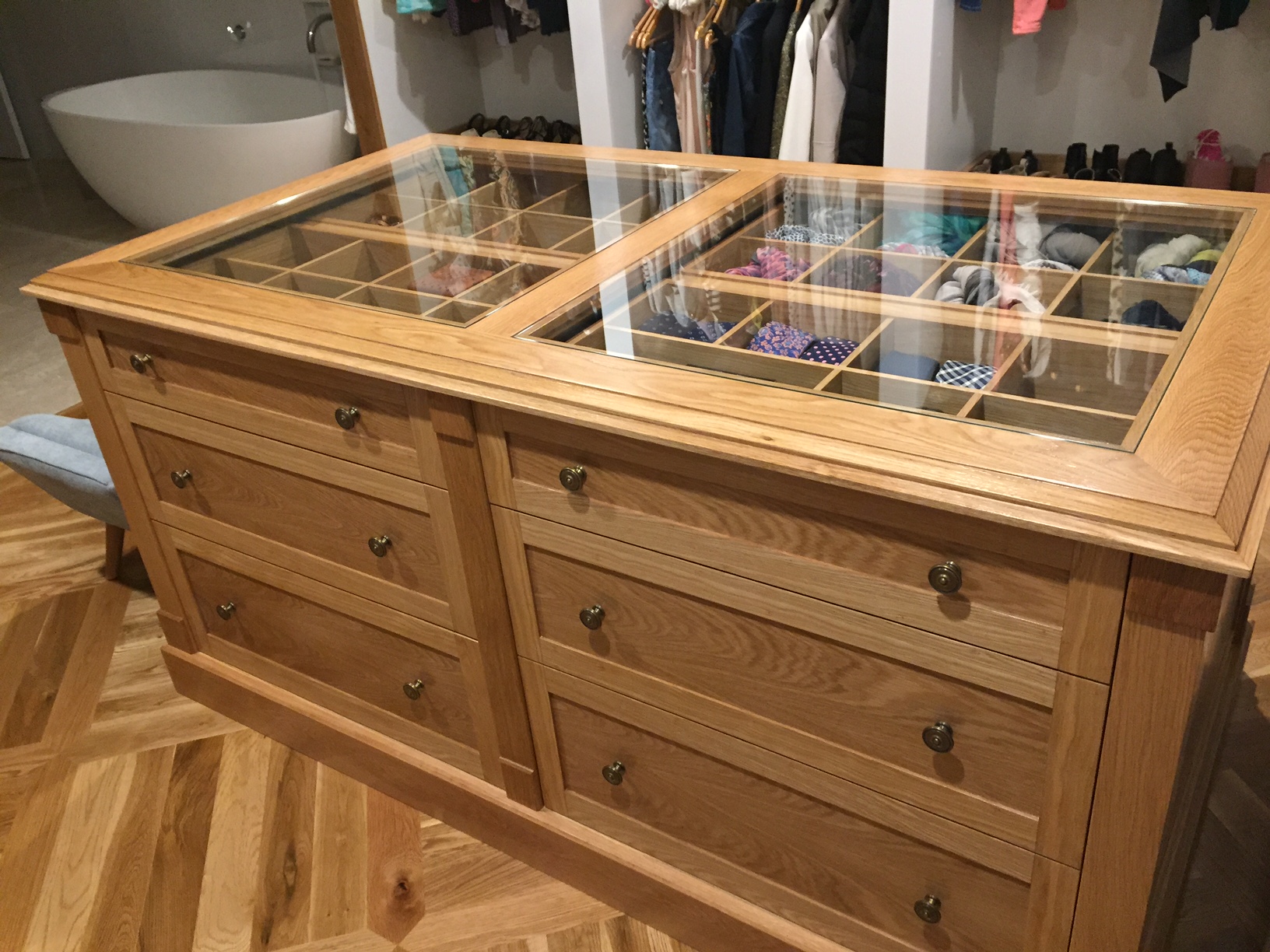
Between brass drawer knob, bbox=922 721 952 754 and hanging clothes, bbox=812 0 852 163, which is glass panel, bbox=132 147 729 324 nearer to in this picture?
brass drawer knob, bbox=922 721 952 754

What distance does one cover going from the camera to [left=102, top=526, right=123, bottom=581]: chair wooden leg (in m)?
2.45

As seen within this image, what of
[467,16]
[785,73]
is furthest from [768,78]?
[467,16]

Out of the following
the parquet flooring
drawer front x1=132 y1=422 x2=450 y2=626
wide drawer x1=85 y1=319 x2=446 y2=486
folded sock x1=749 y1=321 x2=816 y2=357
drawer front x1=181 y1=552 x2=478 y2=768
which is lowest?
the parquet flooring

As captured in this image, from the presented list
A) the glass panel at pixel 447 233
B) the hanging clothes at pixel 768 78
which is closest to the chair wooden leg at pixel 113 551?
the glass panel at pixel 447 233

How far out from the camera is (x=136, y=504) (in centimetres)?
194

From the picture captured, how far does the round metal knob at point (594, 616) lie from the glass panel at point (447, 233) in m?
0.41

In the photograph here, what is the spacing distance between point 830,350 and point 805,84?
6.44 ft

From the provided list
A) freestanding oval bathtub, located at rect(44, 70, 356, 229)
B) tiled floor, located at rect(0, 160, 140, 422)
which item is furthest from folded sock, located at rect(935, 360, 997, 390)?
freestanding oval bathtub, located at rect(44, 70, 356, 229)

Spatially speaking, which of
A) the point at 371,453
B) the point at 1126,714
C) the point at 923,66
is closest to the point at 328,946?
the point at 371,453

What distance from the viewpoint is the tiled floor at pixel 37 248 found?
354 centimetres

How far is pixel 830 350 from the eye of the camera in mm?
1240

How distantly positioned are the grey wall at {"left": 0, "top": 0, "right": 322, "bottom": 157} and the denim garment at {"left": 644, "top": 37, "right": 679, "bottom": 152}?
2092mm

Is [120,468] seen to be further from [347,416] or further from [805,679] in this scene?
[805,679]

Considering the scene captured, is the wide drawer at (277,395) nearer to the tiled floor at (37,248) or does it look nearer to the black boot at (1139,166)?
the tiled floor at (37,248)
